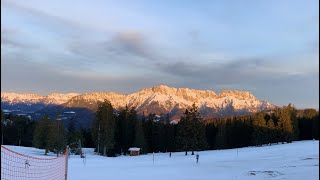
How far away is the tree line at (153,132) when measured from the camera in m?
67.5

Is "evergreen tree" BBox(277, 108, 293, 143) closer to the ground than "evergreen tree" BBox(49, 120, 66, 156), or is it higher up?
higher up

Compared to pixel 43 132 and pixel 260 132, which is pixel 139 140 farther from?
pixel 260 132

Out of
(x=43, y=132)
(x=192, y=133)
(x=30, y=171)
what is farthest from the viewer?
(x=192, y=133)

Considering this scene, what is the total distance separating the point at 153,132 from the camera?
294 feet

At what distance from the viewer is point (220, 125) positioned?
104m

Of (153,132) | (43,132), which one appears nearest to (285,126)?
(153,132)

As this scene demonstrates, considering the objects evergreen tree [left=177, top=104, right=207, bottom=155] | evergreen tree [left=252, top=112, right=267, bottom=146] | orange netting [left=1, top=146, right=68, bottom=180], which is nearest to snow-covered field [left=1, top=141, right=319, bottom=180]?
orange netting [left=1, top=146, right=68, bottom=180]

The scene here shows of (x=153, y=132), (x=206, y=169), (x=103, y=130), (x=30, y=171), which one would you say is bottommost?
(x=206, y=169)

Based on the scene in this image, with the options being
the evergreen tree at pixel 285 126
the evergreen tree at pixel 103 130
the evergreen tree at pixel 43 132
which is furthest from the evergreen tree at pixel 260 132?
the evergreen tree at pixel 43 132

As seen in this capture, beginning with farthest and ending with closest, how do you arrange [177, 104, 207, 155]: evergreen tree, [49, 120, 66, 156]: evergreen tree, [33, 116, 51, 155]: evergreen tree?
[177, 104, 207, 155]: evergreen tree → [33, 116, 51, 155]: evergreen tree → [49, 120, 66, 156]: evergreen tree

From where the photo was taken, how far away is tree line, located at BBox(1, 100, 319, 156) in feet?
221

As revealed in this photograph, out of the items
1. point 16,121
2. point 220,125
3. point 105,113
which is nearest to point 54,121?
point 105,113

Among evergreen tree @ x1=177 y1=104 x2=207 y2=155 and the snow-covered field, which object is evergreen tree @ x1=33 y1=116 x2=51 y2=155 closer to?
evergreen tree @ x1=177 y1=104 x2=207 y2=155

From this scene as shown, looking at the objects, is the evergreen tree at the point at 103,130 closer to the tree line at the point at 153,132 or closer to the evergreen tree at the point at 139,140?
the tree line at the point at 153,132
